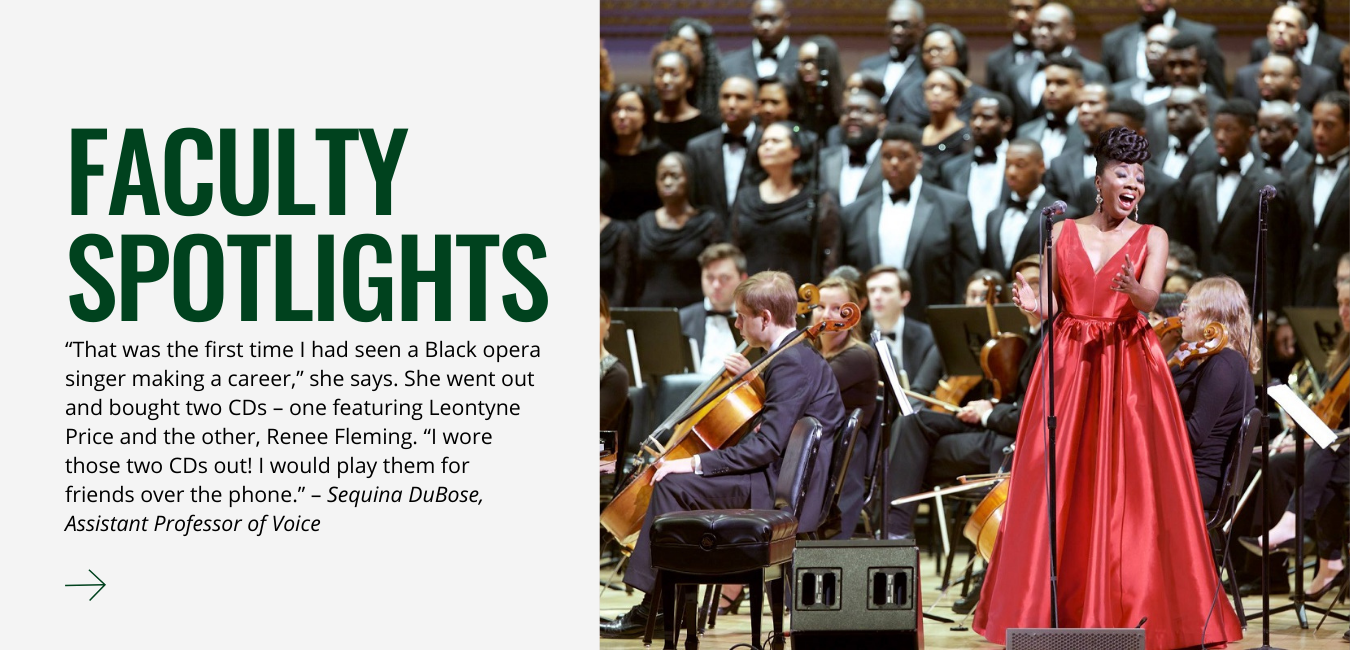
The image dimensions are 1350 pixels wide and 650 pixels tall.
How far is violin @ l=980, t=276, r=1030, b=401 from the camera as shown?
5500 millimetres

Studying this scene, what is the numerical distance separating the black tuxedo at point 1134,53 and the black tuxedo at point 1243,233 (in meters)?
1.54

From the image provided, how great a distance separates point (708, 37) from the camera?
8945 millimetres

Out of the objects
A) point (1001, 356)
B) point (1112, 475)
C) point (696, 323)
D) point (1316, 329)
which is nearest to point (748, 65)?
point (696, 323)

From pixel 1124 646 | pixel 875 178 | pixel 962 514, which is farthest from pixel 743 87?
pixel 1124 646

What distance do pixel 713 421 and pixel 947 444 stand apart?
1.79 meters

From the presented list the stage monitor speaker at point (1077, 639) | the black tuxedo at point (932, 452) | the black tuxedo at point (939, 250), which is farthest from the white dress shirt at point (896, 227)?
the stage monitor speaker at point (1077, 639)

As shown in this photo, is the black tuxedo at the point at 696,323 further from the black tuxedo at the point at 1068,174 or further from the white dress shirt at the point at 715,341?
the black tuxedo at the point at 1068,174

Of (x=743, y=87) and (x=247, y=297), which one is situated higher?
(x=743, y=87)

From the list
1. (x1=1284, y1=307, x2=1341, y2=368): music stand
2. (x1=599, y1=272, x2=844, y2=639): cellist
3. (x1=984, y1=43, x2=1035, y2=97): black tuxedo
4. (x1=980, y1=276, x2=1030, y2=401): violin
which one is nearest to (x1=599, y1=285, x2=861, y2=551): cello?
(x1=599, y1=272, x2=844, y2=639): cellist

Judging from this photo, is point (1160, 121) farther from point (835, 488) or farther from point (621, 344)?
point (835, 488)

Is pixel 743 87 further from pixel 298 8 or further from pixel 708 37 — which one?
pixel 298 8

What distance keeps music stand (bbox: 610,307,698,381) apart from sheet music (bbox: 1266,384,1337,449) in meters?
2.69

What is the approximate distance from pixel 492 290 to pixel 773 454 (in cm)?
116

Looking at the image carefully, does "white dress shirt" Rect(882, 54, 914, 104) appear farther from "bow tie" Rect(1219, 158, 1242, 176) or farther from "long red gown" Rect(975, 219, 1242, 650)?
"long red gown" Rect(975, 219, 1242, 650)
